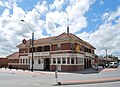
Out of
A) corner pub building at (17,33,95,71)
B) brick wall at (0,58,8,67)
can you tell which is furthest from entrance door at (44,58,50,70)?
brick wall at (0,58,8,67)

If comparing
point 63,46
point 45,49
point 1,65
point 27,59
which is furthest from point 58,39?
point 1,65

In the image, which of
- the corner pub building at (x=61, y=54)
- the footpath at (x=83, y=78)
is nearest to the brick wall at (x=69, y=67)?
the corner pub building at (x=61, y=54)

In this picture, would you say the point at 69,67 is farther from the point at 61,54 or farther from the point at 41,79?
the point at 41,79

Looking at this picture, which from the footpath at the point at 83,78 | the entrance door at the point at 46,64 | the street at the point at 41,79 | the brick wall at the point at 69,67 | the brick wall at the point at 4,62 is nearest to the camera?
the street at the point at 41,79

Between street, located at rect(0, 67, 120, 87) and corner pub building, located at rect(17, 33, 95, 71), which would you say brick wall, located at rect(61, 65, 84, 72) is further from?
street, located at rect(0, 67, 120, 87)

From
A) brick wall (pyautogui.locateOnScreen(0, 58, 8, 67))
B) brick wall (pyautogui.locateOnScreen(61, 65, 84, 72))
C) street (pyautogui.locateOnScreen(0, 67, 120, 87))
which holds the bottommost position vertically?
street (pyautogui.locateOnScreen(0, 67, 120, 87))

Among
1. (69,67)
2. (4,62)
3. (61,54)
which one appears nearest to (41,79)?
(69,67)

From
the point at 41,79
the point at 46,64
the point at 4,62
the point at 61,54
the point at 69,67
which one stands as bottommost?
the point at 41,79

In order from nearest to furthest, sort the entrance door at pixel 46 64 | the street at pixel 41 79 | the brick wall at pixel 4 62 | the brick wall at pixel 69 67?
the street at pixel 41 79, the brick wall at pixel 69 67, the entrance door at pixel 46 64, the brick wall at pixel 4 62

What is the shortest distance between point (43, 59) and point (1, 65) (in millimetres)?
23536

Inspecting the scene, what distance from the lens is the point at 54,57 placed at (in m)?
50.3

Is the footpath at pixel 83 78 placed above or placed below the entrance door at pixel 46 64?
below

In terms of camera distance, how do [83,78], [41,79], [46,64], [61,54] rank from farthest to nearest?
1. [46,64]
2. [61,54]
3. [83,78]
4. [41,79]

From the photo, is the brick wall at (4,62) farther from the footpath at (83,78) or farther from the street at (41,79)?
the street at (41,79)
